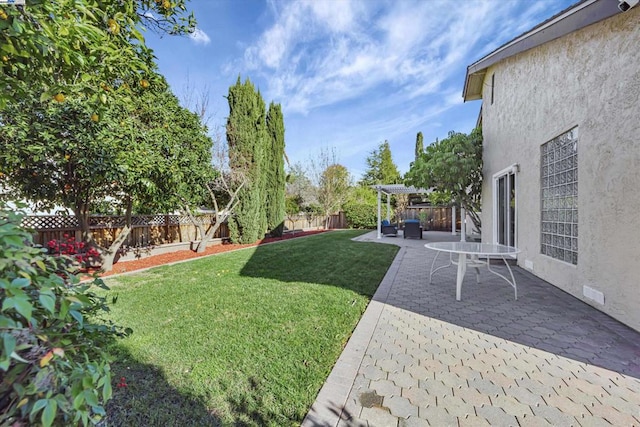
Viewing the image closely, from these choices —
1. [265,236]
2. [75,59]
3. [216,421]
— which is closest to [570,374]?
[216,421]

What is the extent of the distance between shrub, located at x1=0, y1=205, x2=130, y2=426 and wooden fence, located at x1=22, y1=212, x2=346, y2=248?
6.95 m

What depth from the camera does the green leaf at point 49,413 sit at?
0.81 meters

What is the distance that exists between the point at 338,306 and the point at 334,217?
1860cm

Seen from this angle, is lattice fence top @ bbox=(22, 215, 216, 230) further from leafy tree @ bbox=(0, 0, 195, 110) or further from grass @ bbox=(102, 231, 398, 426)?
leafy tree @ bbox=(0, 0, 195, 110)

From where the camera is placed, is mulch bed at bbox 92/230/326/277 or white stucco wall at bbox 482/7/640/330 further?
mulch bed at bbox 92/230/326/277

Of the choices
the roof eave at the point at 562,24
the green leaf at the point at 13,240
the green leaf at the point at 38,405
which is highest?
the roof eave at the point at 562,24

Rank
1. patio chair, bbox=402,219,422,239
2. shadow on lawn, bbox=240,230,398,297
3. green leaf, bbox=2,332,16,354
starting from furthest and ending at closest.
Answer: patio chair, bbox=402,219,422,239, shadow on lawn, bbox=240,230,398,297, green leaf, bbox=2,332,16,354

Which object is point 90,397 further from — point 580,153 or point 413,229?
point 413,229

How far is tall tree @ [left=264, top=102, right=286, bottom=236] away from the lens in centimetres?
1480

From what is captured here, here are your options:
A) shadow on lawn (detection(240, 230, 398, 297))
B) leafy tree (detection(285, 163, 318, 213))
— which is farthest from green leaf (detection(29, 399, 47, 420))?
leafy tree (detection(285, 163, 318, 213))

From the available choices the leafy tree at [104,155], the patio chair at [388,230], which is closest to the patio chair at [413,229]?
the patio chair at [388,230]

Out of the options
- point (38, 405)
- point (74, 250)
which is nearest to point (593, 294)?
point (38, 405)

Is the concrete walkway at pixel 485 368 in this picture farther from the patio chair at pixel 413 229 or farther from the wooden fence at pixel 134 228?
the patio chair at pixel 413 229

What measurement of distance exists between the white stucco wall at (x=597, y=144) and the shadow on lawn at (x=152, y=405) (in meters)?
4.86
